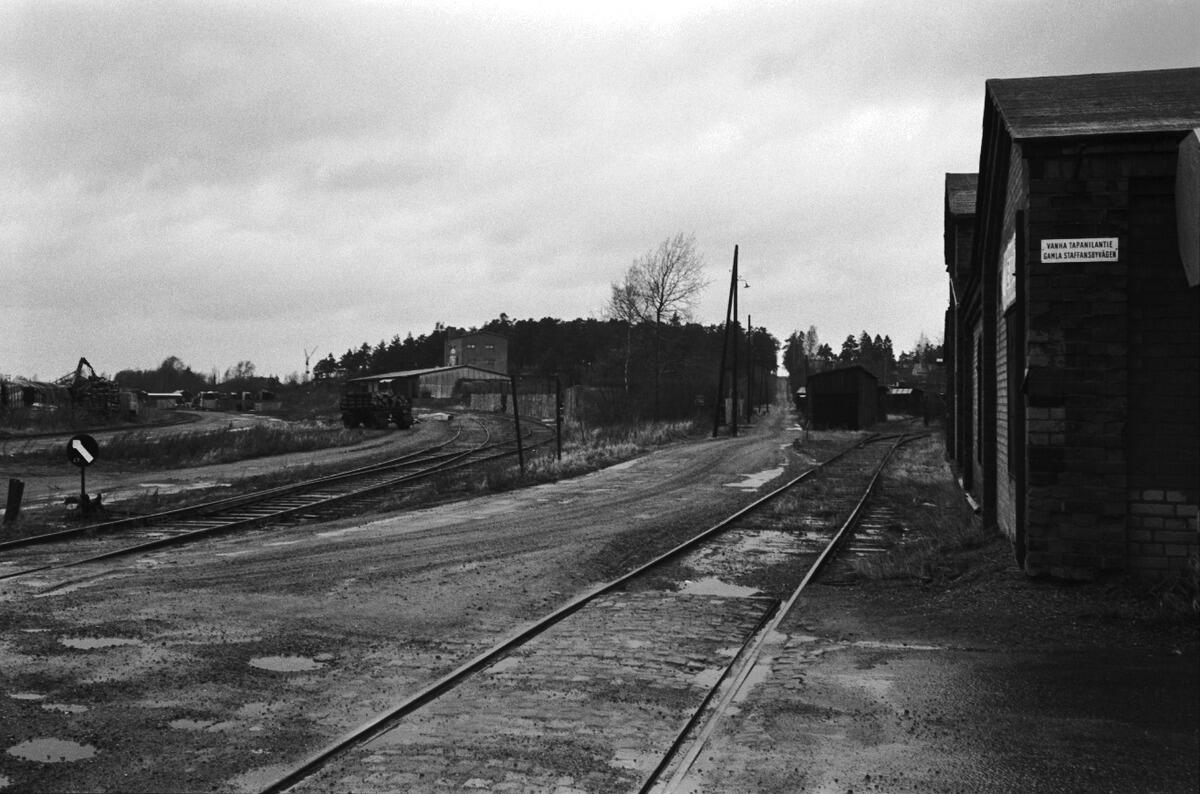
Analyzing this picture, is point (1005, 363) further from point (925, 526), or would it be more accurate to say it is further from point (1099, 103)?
point (925, 526)

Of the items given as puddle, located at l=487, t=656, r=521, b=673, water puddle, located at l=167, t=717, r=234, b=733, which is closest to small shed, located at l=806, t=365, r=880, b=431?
puddle, located at l=487, t=656, r=521, b=673

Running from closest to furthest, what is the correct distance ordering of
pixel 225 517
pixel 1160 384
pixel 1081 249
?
pixel 1160 384
pixel 1081 249
pixel 225 517

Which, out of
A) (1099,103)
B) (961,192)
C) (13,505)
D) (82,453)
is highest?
(961,192)

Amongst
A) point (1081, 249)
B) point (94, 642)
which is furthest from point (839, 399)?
point (94, 642)

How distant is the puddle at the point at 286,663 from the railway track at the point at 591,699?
1059mm

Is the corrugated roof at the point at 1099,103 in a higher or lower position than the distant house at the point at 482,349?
lower

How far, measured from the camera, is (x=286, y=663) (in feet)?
20.4

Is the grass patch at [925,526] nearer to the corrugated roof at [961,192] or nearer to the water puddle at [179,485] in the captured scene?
the corrugated roof at [961,192]

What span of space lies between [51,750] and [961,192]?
1977cm

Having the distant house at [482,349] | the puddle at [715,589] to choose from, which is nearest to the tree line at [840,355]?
the distant house at [482,349]

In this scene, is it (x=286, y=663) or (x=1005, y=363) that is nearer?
(x=286, y=663)

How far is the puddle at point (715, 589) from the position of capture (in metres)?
8.70

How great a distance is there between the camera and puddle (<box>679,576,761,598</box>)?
28.6ft

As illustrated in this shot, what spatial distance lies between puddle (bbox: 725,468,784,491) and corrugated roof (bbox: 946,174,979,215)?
6653 millimetres
